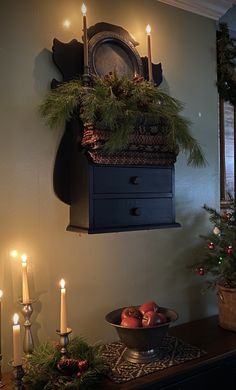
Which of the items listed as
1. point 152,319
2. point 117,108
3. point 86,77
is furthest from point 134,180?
point 152,319

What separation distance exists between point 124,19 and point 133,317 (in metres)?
1.46

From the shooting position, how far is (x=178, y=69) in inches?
81.2

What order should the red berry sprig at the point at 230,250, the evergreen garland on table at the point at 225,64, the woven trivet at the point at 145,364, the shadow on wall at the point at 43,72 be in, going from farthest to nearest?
the evergreen garland on table at the point at 225,64, the red berry sprig at the point at 230,250, the shadow on wall at the point at 43,72, the woven trivet at the point at 145,364

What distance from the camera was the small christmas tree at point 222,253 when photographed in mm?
1830

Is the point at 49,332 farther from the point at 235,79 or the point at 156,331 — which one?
the point at 235,79

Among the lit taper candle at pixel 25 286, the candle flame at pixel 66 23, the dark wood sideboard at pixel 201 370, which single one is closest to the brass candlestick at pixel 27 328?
the lit taper candle at pixel 25 286

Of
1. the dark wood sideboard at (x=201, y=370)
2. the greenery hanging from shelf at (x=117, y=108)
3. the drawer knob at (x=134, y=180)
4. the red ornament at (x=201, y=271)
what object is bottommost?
the dark wood sideboard at (x=201, y=370)

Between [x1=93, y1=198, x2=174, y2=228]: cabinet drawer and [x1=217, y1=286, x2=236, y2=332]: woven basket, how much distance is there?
20.1 inches

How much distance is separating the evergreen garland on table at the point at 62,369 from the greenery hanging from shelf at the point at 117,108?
2.71ft

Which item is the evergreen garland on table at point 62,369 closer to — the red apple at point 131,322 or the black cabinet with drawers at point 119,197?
the red apple at point 131,322

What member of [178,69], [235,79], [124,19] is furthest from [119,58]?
[235,79]

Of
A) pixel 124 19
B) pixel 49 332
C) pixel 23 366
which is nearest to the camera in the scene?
pixel 23 366

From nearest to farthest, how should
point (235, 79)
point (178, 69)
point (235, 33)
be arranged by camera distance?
point (178, 69) < point (235, 79) < point (235, 33)

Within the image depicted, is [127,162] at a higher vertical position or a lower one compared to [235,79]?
lower
